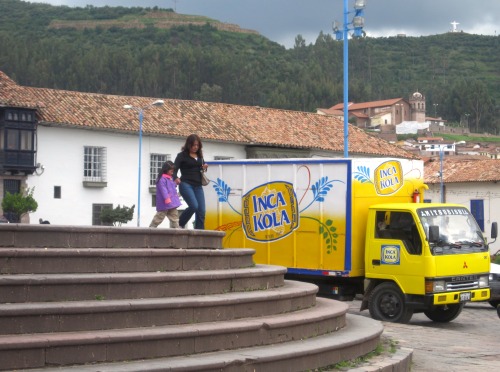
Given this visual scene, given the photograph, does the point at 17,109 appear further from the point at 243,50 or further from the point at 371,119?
the point at 243,50

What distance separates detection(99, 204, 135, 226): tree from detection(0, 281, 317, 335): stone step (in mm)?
33405

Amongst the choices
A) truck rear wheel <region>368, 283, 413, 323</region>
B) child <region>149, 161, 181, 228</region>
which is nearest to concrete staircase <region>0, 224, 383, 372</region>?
child <region>149, 161, 181, 228</region>

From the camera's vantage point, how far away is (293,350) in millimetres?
8867

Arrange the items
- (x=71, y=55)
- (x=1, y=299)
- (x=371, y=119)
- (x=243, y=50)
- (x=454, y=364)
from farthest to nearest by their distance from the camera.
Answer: (x=243, y=50)
(x=371, y=119)
(x=71, y=55)
(x=454, y=364)
(x=1, y=299)

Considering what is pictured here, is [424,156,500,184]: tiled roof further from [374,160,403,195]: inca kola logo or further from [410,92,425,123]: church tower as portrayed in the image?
[410,92,425,123]: church tower

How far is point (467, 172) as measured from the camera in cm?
5116

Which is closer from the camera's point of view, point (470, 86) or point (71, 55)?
point (71, 55)

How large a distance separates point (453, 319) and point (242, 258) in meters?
7.85

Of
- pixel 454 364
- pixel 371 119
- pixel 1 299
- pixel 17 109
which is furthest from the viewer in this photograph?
pixel 371 119

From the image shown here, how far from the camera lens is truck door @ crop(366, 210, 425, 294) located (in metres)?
15.7

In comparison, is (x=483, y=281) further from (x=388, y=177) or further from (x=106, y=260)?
(x=106, y=260)

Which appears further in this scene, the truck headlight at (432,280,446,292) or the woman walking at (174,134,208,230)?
the truck headlight at (432,280,446,292)

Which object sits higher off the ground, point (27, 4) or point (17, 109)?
point (27, 4)

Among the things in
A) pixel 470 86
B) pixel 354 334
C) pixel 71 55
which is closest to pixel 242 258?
pixel 354 334
